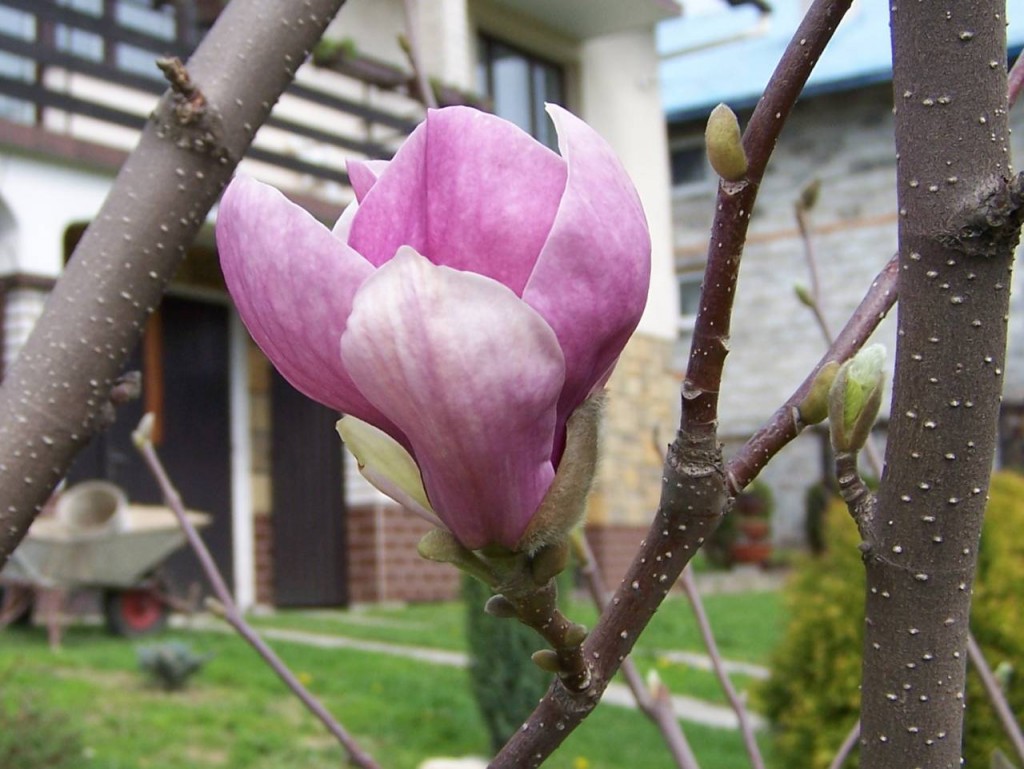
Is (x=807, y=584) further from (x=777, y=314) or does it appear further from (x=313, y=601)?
(x=777, y=314)

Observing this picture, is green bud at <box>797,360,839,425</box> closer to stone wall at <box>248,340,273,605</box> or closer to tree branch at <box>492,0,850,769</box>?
tree branch at <box>492,0,850,769</box>

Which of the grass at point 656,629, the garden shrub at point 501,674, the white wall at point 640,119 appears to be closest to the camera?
the garden shrub at point 501,674

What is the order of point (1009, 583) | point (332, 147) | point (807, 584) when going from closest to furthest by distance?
point (1009, 583), point (807, 584), point (332, 147)

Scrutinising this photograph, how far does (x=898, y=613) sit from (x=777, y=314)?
51.8 ft

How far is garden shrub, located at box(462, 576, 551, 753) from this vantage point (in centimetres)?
545

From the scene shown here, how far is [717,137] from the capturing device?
1.42 feet

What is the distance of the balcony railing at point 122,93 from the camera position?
7430 millimetres

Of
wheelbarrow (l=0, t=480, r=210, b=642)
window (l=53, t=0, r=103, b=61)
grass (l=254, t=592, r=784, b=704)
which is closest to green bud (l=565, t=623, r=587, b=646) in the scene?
grass (l=254, t=592, r=784, b=704)

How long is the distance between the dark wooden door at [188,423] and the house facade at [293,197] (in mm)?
17

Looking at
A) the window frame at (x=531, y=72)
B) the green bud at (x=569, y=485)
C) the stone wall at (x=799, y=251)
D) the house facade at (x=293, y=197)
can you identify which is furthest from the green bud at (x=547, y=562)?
the stone wall at (x=799, y=251)

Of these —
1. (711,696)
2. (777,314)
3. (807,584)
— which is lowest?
(711,696)

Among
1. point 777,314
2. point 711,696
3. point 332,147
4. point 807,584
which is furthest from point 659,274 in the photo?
point 807,584

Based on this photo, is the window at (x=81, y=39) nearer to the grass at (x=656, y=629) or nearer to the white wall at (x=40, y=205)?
the white wall at (x=40, y=205)

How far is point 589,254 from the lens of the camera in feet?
1.37
